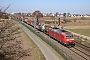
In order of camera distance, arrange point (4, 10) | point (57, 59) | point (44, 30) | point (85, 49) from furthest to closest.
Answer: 1. point (44, 30)
2. point (85, 49)
3. point (57, 59)
4. point (4, 10)

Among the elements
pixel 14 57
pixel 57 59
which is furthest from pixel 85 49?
pixel 14 57

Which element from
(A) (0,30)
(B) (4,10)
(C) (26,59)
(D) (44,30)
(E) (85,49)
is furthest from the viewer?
(D) (44,30)

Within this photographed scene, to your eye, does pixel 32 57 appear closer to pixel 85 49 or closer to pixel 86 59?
pixel 86 59

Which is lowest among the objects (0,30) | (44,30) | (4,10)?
(44,30)

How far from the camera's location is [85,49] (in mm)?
35156

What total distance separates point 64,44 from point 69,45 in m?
1.01

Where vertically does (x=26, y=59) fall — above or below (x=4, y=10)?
below

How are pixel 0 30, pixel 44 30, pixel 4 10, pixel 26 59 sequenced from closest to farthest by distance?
pixel 4 10 → pixel 0 30 → pixel 26 59 → pixel 44 30

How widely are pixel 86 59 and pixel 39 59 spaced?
6.93 m

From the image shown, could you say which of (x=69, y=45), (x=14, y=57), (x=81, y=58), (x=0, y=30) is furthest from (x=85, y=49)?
(x=0, y=30)

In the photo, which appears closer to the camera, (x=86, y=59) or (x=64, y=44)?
(x=86, y=59)

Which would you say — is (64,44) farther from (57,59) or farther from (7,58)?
(7,58)

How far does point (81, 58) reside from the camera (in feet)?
91.8

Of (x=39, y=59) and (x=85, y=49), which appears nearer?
(x=39, y=59)
